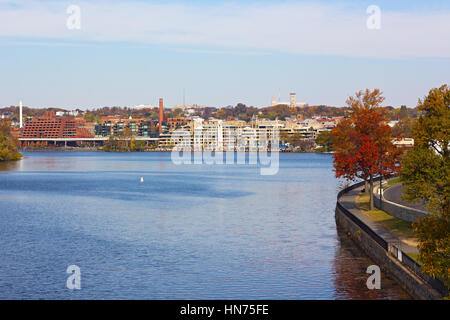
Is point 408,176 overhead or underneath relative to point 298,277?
overhead

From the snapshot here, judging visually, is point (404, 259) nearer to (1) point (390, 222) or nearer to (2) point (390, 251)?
(2) point (390, 251)

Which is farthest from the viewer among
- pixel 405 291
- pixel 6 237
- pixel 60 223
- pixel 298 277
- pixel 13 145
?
pixel 13 145

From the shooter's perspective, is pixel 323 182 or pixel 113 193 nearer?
pixel 113 193

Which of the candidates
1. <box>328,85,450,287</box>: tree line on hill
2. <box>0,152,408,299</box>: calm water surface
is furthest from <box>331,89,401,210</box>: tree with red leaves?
<box>0,152,408,299</box>: calm water surface

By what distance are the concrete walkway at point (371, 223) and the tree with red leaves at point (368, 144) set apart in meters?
1.63

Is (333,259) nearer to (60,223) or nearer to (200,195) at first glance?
(60,223)

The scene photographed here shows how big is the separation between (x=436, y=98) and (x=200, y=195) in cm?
3860

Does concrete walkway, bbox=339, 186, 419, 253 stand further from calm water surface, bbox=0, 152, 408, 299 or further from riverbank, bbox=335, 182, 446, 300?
calm water surface, bbox=0, 152, 408, 299

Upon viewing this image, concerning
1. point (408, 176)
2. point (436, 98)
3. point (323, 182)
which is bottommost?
point (323, 182)

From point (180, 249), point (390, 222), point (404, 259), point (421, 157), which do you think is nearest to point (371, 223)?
point (390, 222)

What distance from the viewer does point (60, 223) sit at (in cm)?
4381

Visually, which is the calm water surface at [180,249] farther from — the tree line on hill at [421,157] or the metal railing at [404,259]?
the tree line on hill at [421,157]
